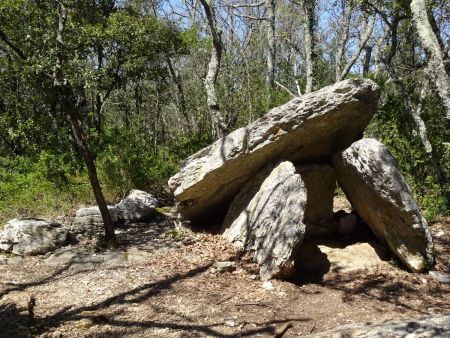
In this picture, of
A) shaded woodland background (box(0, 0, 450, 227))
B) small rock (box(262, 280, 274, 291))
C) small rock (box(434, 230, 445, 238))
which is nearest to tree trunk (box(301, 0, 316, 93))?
shaded woodland background (box(0, 0, 450, 227))

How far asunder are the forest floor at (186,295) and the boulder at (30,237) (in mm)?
179

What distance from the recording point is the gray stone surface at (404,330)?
137 inches

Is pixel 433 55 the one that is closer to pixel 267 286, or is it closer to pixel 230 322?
pixel 267 286

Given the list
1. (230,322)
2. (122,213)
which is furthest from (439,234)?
(122,213)

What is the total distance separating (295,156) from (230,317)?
322cm

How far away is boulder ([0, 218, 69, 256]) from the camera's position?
6.57 metres

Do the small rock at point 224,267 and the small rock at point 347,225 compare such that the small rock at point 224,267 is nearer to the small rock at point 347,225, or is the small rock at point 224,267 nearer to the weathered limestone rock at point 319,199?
the weathered limestone rock at point 319,199

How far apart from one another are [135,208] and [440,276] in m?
→ 5.47

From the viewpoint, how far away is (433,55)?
589 cm

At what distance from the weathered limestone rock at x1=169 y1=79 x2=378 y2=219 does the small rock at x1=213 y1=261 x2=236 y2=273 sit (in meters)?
1.41

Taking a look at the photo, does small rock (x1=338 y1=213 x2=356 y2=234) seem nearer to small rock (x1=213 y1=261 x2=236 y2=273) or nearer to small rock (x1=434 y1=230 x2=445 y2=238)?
small rock (x1=434 y1=230 x2=445 y2=238)

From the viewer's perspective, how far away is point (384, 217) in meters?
6.24

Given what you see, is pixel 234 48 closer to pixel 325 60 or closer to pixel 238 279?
pixel 325 60

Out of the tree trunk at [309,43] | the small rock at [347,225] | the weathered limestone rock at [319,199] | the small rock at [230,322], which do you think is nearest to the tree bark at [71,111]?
the small rock at [230,322]
